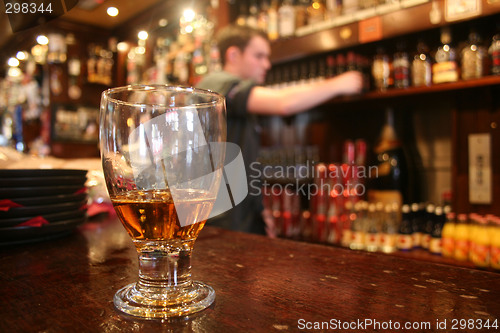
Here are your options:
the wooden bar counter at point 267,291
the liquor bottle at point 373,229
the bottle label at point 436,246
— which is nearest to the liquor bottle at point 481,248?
the bottle label at point 436,246

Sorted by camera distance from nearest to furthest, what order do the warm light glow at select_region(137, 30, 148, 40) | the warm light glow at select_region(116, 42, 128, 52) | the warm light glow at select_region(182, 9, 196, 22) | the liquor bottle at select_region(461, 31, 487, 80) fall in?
the liquor bottle at select_region(461, 31, 487, 80), the warm light glow at select_region(182, 9, 196, 22), the warm light glow at select_region(137, 30, 148, 40), the warm light glow at select_region(116, 42, 128, 52)

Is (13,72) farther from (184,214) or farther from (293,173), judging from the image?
(184,214)

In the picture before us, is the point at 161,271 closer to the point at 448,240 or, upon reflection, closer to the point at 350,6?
the point at 448,240

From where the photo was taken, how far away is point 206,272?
0.56m

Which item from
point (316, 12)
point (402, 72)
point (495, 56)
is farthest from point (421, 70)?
point (316, 12)

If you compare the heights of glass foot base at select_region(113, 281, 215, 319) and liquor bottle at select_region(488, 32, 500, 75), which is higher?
liquor bottle at select_region(488, 32, 500, 75)

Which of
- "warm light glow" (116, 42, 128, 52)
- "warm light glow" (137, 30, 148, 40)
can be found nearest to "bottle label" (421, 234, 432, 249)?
"warm light glow" (137, 30, 148, 40)

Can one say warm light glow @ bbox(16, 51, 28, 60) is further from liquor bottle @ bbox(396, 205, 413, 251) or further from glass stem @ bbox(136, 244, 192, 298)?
glass stem @ bbox(136, 244, 192, 298)

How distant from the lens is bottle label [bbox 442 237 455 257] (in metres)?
1.67

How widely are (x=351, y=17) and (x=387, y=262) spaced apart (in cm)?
163

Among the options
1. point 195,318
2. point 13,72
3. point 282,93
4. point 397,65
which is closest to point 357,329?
point 195,318

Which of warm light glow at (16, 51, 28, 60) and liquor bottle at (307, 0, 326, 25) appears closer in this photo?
liquor bottle at (307, 0, 326, 25)

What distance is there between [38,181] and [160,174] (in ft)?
1.42

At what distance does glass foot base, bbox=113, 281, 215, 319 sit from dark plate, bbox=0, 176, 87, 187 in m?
0.41
